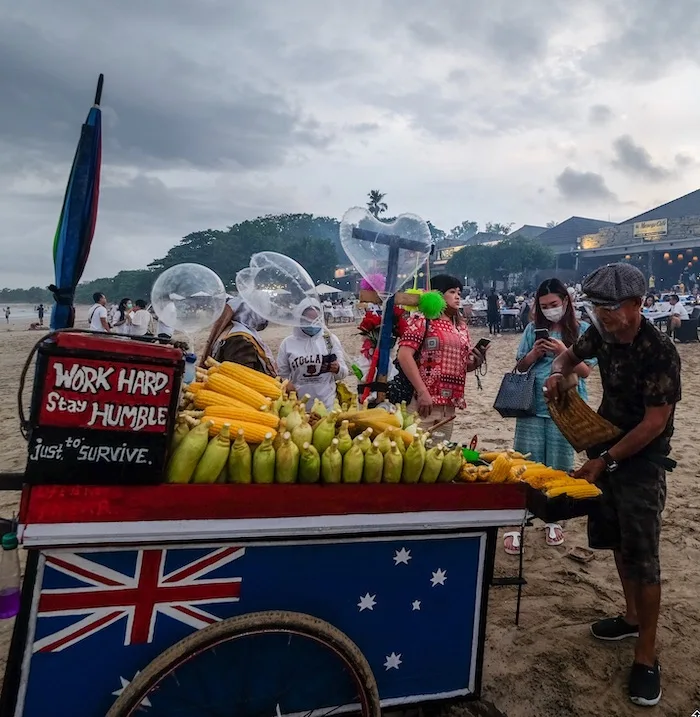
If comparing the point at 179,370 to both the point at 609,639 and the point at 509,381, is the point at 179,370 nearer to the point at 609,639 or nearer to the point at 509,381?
the point at 509,381

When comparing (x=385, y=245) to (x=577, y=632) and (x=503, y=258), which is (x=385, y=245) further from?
(x=503, y=258)

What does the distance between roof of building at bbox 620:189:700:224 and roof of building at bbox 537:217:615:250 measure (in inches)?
189

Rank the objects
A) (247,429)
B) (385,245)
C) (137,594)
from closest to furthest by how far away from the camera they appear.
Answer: (137,594) < (247,429) < (385,245)

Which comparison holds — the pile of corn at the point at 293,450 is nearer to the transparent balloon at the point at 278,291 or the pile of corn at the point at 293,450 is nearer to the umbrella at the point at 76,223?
the umbrella at the point at 76,223

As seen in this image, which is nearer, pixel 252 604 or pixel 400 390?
pixel 252 604

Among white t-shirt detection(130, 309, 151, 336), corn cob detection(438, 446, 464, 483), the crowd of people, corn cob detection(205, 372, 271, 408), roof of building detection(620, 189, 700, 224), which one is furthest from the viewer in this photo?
roof of building detection(620, 189, 700, 224)

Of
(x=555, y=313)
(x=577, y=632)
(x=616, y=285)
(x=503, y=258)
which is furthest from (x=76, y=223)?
(x=503, y=258)

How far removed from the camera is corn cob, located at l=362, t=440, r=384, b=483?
1792mm

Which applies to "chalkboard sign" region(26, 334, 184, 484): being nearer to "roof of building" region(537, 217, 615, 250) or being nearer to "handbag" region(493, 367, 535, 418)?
"handbag" region(493, 367, 535, 418)

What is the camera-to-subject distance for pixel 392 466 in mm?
1815

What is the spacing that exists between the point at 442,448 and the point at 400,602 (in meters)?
0.63

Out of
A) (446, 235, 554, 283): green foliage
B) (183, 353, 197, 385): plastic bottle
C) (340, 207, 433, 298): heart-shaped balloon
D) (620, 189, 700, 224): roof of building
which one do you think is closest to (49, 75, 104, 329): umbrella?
(183, 353, 197, 385): plastic bottle

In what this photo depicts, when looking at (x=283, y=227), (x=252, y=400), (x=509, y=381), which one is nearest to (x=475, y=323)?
(x=509, y=381)

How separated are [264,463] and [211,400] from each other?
0.61 m
